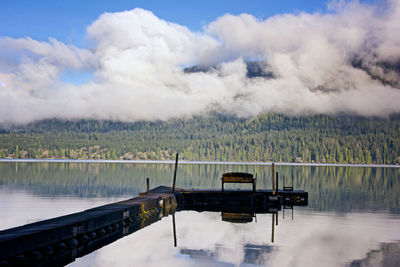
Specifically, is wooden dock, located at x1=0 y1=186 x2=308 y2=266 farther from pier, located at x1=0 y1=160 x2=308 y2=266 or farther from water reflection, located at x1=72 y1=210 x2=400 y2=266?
water reflection, located at x1=72 y1=210 x2=400 y2=266

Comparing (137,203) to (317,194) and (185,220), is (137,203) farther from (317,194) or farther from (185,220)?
(317,194)

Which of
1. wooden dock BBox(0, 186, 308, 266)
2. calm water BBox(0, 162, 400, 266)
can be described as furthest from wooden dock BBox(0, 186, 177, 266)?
calm water BBox(0, 162, 400, 266)

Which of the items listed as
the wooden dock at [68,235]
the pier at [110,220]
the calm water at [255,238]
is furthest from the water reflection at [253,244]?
the pier at [110,220]

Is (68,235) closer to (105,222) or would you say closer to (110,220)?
(105,222)

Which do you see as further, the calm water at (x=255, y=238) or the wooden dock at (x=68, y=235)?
the calm water at (x=255, y=238)

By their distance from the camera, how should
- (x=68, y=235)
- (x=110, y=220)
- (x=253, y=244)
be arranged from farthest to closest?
(x=253, y=244)
(x=110, y=220)
(x=68, y=235)

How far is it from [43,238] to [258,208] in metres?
31.0

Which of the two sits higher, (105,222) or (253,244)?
(105,222)

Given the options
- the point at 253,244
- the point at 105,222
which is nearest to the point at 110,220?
the point at 105,222

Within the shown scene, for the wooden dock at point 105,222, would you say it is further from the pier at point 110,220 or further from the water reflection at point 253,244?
the water reflection at point 253,244

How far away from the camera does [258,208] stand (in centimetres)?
4941

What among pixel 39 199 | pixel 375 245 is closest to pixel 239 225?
pixel 375 245

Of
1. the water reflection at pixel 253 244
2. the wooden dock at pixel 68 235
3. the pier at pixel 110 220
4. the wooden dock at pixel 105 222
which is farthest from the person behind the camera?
the water reflection at pixel 253 244

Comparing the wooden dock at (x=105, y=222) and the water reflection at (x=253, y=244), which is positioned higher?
the wooden dock at (x=105, y=222)
